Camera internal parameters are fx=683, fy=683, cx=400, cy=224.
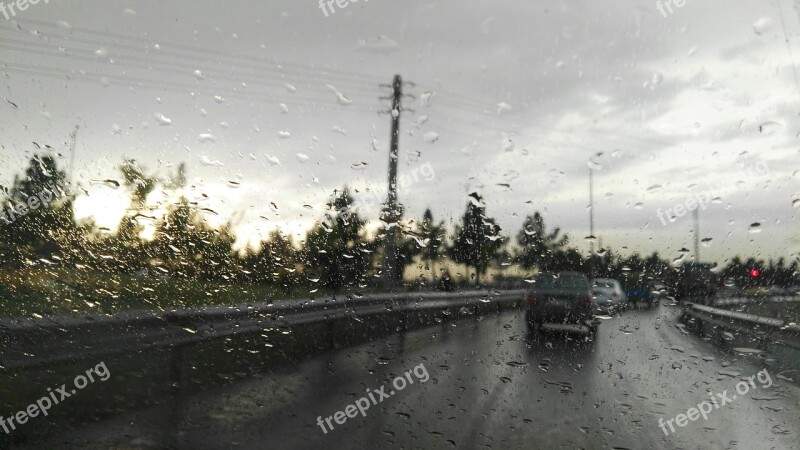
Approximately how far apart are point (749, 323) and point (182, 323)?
6288 mm

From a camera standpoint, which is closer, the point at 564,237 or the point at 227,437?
the point at 227,437

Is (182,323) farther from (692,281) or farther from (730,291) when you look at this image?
(730,291)

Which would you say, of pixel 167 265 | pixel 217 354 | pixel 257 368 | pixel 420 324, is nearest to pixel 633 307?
pixel 420 324

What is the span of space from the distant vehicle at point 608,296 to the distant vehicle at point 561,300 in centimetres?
6

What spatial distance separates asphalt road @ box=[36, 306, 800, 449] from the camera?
5688 millimetres

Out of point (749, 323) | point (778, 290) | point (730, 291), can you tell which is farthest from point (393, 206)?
point (749, 323)

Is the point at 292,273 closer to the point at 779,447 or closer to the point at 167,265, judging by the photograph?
the point at 167,265

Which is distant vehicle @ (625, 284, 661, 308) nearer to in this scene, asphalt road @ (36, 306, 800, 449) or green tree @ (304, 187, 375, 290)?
asphalt road @ (36, 306, 800, 449)

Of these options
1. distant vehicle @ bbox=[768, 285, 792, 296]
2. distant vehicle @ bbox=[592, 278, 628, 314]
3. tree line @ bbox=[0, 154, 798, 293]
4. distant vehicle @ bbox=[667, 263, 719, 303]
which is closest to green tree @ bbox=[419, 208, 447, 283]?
tree line @ bbox=[0, 154, 798, 293]

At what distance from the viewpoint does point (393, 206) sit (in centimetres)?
755

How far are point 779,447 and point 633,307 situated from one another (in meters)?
1.76

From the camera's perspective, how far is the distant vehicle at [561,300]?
6445 mm

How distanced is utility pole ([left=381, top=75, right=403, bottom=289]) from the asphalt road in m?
1.14

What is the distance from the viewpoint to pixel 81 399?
6.68 m
